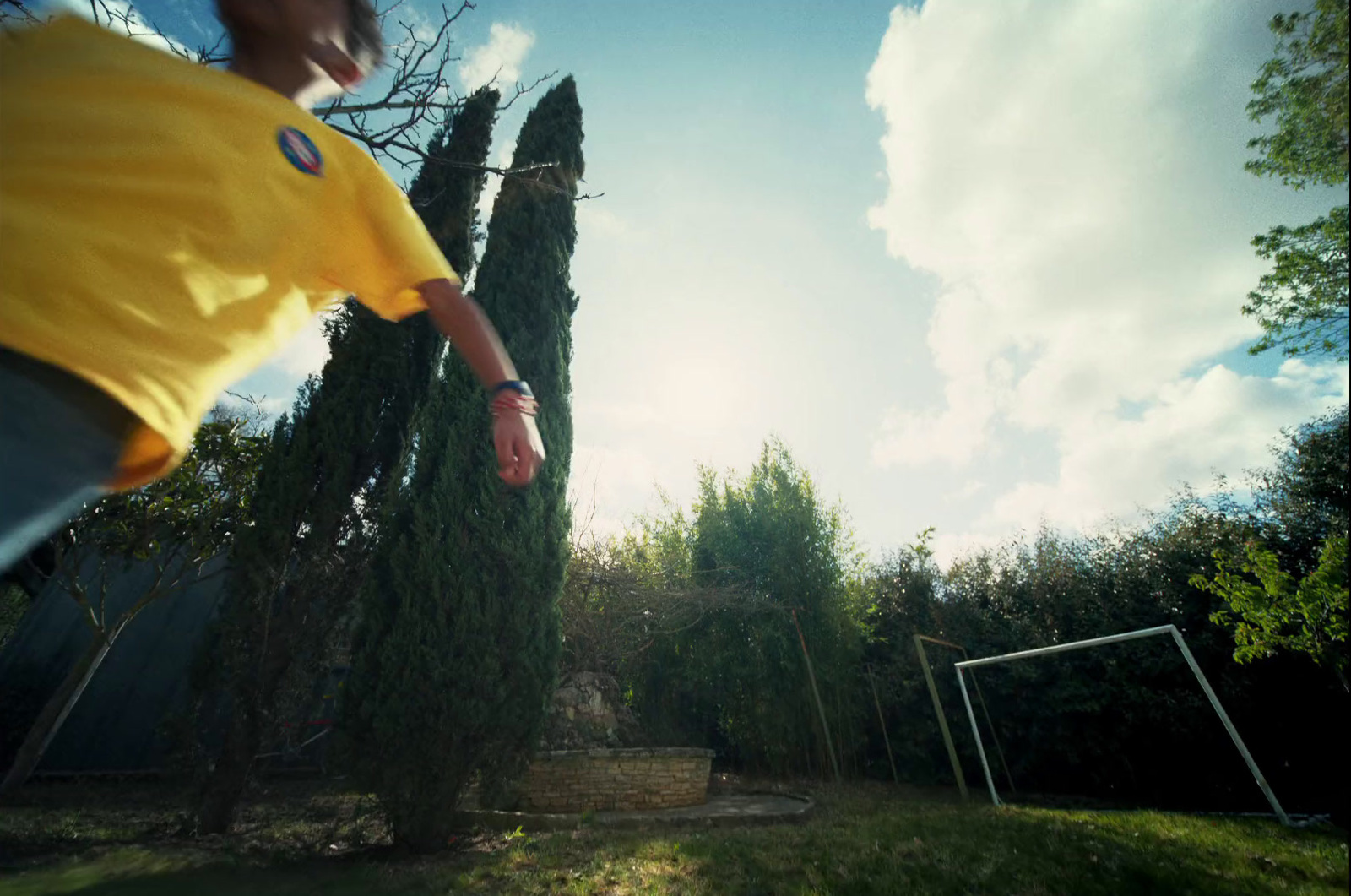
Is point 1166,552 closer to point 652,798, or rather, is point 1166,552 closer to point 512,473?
point 652,798

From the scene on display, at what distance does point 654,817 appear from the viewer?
5.29 metres

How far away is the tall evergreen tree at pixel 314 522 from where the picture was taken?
4.75 metres

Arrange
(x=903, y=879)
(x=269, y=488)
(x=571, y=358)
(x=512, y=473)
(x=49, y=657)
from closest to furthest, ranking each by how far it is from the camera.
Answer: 1. (x=512, y=473)
2. (x=903, y=879)
3. (x=269, y=488)
4. (x=571, y=358)
5. (x=49, y=657)

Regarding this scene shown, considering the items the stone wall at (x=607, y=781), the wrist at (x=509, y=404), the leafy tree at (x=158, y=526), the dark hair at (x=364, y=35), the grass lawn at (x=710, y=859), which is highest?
the leafy tree at (x=158, y=526)

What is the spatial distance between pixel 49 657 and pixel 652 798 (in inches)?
361

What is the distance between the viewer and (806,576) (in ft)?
31.7

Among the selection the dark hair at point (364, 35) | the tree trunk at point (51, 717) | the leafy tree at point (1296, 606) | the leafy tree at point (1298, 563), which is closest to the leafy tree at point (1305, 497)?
the leafy tree at point (1298, 563)

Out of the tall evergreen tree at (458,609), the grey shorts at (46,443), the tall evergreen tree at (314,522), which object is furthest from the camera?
the tall evergreen tree at (314,522)

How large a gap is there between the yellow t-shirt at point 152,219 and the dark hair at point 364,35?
31 cm

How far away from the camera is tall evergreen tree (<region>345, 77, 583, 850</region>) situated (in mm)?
4020

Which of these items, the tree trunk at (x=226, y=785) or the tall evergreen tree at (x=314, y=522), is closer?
the tree trunk at (x=226, y=785)

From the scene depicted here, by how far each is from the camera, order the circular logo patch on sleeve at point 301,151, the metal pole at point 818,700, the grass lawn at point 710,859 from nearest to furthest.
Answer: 1. the circular logo patch on sleeve at point 301,151
2. the grass lawn at point 710,859
3. the metal pole at point 818,700

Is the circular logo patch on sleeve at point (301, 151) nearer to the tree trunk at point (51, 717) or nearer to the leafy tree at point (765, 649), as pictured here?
the tree trunk at point (51, 717)

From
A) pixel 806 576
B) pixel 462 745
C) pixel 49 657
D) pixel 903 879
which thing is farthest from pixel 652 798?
pixel 49 657
